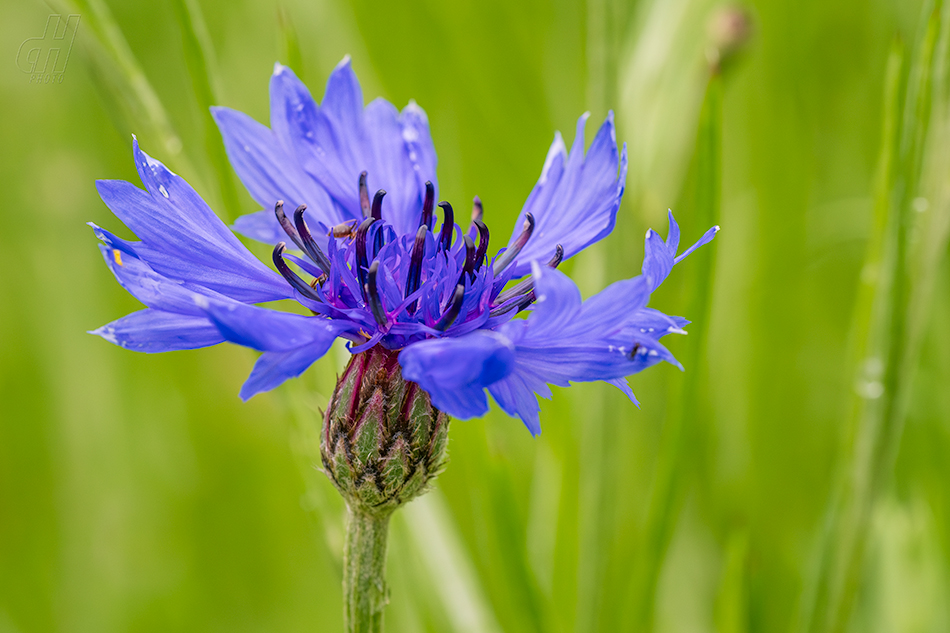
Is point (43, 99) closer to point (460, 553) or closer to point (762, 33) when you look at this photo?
point (460, 553)

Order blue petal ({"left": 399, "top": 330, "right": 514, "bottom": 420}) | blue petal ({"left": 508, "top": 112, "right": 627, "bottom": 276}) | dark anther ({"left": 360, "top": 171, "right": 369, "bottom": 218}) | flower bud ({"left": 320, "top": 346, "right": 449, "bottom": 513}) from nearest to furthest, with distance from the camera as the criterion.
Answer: blue petal ({"left": 399, "top": 330, "right": 514, "bottom": 420}) → flower bud ({"left": 320, "top": 346, "right": 449, "bottom": 513}) → blue petal ({"left": 508, "top": 112, "right": 627, "bottom": 276}) → dark anther ({"left": 360, "top": 171, "right": 369, "bottom": 218})

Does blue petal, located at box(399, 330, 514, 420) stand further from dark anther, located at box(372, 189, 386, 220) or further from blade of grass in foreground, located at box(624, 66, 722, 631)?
blade of grass in foreground, located at box(624, 66, 722, 631)

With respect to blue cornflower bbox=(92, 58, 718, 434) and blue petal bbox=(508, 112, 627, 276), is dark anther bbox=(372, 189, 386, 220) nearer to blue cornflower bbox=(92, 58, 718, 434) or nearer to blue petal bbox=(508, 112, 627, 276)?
blue cornflower bbox=(92, 58, 718, 434)

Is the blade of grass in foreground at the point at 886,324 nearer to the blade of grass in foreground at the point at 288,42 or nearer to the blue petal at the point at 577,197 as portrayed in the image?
the blue petal at the point at 577,197

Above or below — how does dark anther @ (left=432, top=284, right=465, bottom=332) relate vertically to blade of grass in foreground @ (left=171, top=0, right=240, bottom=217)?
below

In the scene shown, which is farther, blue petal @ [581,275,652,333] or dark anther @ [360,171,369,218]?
dark anther @ [360,171,369,218]

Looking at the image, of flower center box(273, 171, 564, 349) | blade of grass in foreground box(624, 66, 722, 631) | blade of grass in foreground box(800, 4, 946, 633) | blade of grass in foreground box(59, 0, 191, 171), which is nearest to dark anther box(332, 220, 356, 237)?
flower center box(273, 171, 564, 349)

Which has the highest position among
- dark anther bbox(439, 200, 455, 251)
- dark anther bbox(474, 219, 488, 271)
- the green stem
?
dark anther bbox(439, 200, 455, 251)

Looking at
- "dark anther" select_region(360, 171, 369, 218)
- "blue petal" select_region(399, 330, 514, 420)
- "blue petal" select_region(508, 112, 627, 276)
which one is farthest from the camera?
"dark anther" select_region(360, 171, 369, 218)
